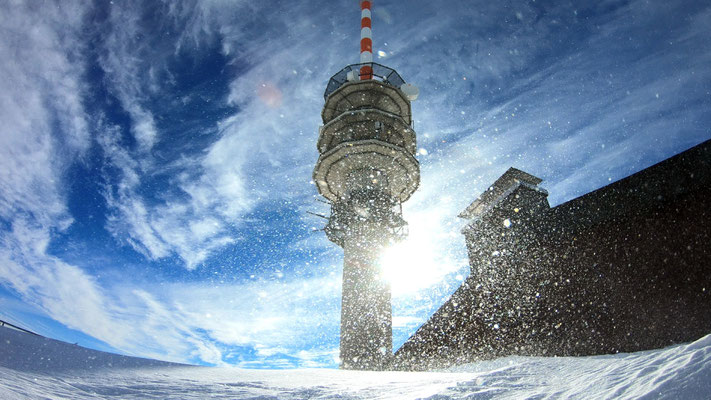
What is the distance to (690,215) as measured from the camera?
21.2 feet

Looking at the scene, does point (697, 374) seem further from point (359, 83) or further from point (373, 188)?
point (359, 83)

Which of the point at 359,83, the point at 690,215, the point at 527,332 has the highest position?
the point at 359,83

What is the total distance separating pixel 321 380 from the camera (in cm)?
394

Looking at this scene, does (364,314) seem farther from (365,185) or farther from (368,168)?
(368,168)

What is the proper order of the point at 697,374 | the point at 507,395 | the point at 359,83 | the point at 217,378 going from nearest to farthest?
the point at 697,374, the point at 507,395, the point at 217,378, the point at 359,83

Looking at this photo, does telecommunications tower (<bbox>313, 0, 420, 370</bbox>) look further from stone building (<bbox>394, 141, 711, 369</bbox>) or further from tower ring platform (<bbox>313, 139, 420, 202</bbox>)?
stone building (<bbox>394, 141, 711, 369</bbox>)

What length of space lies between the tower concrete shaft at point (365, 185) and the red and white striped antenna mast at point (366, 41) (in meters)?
0.36

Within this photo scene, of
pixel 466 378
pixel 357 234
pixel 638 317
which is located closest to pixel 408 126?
pixel 357 234

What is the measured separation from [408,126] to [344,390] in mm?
17102

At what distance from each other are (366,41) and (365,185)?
10847mm

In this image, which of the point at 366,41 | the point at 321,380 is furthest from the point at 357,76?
the point at 321,380

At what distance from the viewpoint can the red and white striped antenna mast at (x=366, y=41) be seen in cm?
2028

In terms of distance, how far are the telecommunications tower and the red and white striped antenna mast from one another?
67mm

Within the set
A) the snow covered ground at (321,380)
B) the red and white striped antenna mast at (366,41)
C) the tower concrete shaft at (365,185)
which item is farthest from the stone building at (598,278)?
the red and white striped antenna mast at (366,41)
